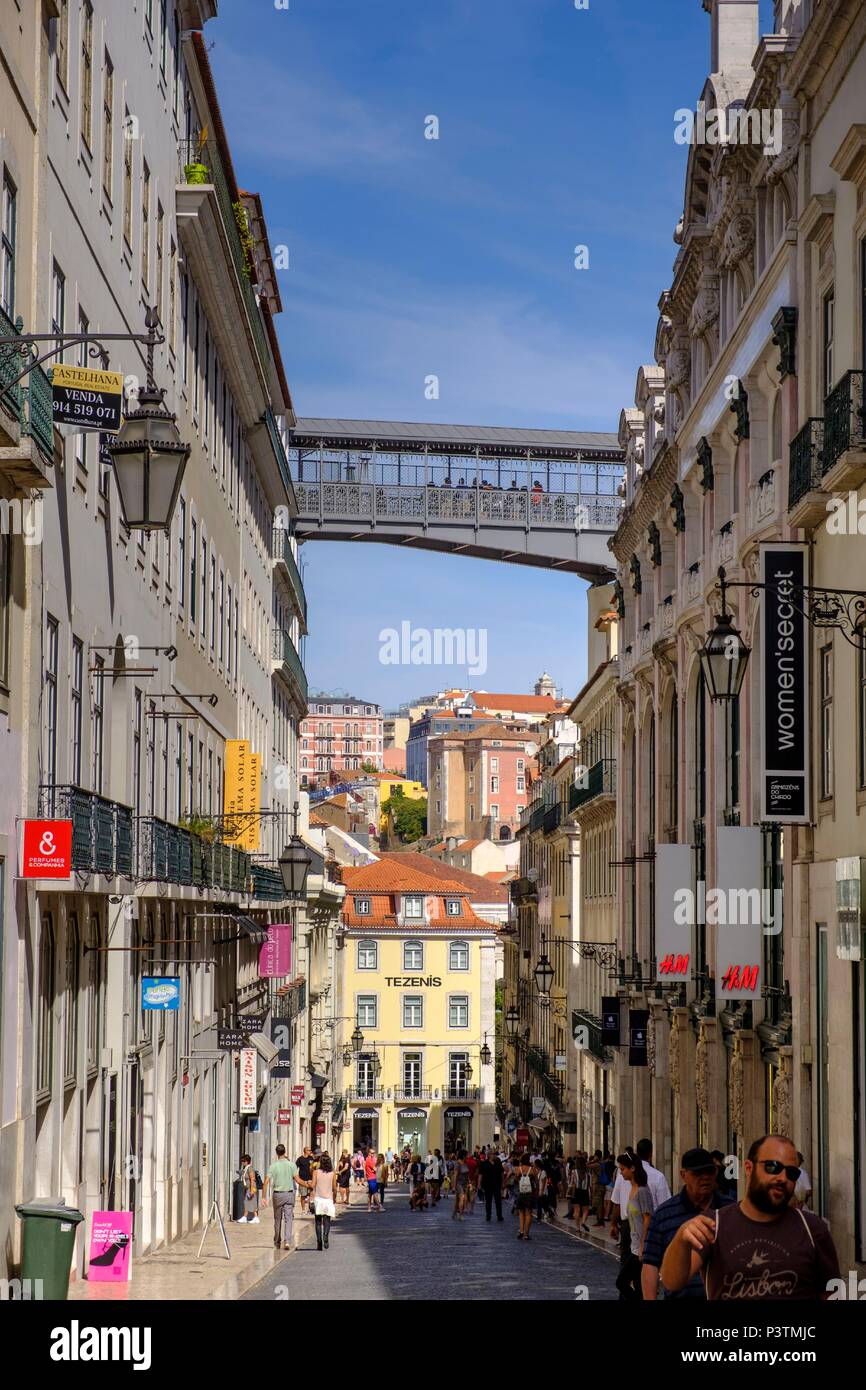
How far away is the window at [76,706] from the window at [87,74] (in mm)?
5414

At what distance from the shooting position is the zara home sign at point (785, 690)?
76.4 ft

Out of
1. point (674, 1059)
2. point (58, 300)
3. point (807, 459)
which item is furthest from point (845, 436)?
point (674, 1059)

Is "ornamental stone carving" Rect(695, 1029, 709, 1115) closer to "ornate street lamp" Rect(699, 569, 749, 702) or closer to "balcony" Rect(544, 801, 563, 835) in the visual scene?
"ornate street lamp" Rect(699, 569, 749, 702)

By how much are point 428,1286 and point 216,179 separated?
19.6 metres

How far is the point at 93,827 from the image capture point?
18.8 metres

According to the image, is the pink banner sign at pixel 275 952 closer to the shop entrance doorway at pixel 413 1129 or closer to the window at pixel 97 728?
the window at pixel 97 728

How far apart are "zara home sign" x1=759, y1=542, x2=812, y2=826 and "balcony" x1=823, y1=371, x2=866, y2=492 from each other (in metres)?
2.30

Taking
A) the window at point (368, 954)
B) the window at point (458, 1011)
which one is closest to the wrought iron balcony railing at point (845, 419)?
the window at point (368, 954)

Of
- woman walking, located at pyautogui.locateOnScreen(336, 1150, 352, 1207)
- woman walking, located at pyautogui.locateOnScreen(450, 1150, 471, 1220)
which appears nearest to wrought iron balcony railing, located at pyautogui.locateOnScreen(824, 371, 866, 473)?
woman walking, located at pyautogui.locateOnScreen(450, 1150, 471, 1220)

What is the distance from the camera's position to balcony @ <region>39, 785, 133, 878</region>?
1788cm

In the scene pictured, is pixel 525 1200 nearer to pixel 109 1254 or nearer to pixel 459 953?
pixel 109 1254

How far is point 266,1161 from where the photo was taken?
49719 millimetres
